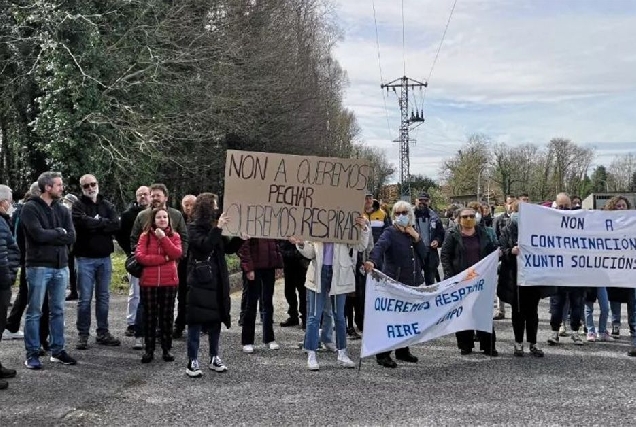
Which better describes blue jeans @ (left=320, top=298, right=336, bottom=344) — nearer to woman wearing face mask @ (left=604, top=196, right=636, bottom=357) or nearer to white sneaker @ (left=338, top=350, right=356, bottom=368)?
white sneaker @ (left=338, top=350, right=356, bottom=368)

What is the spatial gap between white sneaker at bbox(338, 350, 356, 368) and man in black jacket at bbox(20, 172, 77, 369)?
2929mm

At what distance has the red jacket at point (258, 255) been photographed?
8.38 metres

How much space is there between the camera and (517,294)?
832 cm

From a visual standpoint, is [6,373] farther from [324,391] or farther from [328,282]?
[328,282]

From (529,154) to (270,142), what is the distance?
60103 mm

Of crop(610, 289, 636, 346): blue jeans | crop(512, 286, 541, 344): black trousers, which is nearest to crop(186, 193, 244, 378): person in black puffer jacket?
crop(512, 286, 541, 344): black trousers

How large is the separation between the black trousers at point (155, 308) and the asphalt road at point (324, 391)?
0.34 m

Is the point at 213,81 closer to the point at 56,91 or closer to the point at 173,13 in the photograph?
the point at 173,13

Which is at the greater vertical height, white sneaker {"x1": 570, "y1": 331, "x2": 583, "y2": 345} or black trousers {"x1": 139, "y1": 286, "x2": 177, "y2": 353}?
black trousers {"x1": 139, "y1": 286, "x2": 177, "y2": 353}

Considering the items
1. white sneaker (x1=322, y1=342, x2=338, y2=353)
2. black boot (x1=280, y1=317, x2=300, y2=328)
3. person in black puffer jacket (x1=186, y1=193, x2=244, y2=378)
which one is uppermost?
person in black puffer jacket (x1=186, y1=193, x2=244, y2=378)

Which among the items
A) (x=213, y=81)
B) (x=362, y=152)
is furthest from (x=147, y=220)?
(x=362, y=152)

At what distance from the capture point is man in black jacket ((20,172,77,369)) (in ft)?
23.2

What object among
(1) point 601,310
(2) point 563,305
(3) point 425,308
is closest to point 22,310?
(3) point 425,308

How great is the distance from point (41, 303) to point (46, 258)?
0.50m
